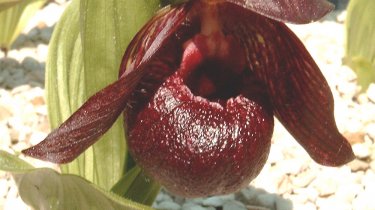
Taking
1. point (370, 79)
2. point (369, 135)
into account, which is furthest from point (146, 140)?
point (370, 79)

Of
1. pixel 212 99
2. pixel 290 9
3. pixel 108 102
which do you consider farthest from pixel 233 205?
pixel 290 9

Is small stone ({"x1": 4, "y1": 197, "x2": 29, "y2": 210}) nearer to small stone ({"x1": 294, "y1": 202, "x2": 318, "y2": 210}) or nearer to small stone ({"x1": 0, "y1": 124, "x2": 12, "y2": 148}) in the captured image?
small stone ({"x1": 0, "y1": 124, "x2": 12, "y2": 148})

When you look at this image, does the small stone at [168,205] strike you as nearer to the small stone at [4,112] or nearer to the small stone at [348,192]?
the small stone at [348,192]

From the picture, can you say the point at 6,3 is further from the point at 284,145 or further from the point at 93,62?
the point at 284,145

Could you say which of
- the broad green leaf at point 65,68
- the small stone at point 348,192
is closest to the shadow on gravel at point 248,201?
the small stone at point 348,192

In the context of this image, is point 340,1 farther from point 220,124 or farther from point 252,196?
point 220,124

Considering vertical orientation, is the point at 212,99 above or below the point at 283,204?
above

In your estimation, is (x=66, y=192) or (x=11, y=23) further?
(x=11, y=23)
